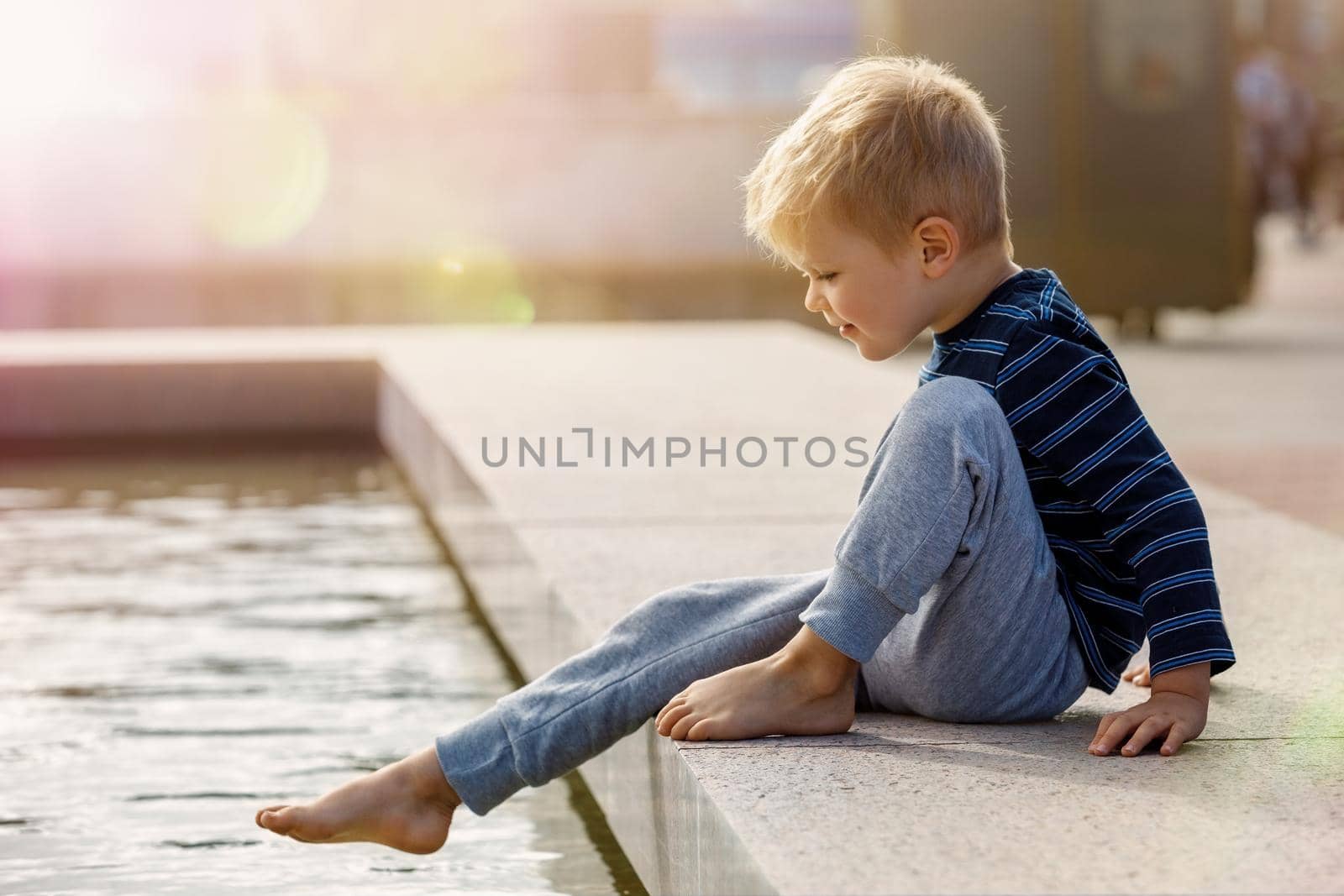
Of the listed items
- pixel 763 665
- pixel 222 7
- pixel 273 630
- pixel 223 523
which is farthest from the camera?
pixel 222 7

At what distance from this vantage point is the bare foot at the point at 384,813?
2551mm

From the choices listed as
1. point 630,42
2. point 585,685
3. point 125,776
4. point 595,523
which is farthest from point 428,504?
point 630,42

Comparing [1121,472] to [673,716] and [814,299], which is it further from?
[673,716]

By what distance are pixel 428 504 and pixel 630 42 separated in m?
14.8

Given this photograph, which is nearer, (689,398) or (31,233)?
(689,398)

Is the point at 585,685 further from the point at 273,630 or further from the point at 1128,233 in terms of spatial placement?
the point at 1128,233

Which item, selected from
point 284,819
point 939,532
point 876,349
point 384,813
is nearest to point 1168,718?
point 939,532

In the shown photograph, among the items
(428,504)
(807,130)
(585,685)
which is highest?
(807,130)

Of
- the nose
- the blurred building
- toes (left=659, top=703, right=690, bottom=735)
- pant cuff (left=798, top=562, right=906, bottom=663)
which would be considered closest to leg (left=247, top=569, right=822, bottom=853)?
toes (left=659, top=703, right=690, bottom=735)

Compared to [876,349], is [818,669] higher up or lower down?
lower down

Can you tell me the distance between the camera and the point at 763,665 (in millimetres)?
2447

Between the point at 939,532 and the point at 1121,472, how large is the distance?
274 mm

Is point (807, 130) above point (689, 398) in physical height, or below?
above

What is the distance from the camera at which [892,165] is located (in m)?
2.39
